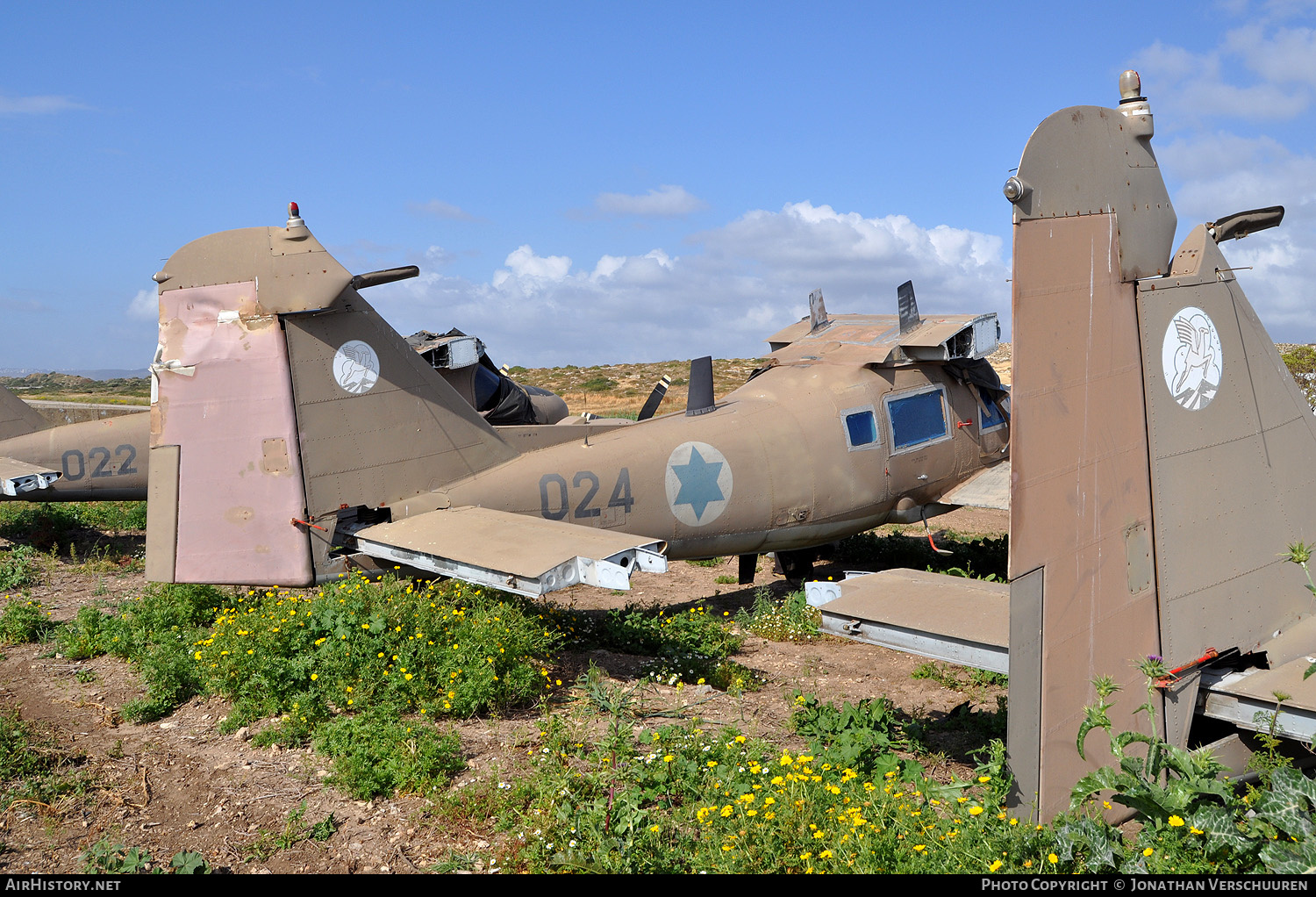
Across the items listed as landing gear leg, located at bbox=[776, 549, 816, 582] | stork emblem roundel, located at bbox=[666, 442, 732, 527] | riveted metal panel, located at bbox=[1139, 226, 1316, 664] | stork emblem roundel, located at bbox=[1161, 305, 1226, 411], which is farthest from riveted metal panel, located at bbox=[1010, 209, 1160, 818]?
landing gear leg, located at bbox=[776, 549, 816, 582]

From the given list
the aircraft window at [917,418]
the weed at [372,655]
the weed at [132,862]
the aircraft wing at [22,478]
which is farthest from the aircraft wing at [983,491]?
the aircraft wing at [22,478]

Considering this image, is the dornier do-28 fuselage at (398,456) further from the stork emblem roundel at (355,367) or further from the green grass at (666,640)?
the green grass at (666,640)

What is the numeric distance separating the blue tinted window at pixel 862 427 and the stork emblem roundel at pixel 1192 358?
15.5 feet

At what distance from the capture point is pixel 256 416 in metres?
7.69

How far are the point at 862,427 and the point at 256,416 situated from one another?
6265mm

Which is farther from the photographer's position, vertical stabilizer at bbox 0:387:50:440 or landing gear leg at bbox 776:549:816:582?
vertical stabilizer at bbox 0:387:50:440

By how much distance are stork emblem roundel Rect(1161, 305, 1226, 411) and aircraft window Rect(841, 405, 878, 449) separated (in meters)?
4.73

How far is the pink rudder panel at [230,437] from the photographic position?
7547 millimetres

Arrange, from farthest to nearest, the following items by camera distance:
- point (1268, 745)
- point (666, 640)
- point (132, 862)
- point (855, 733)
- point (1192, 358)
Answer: point (666, 640) < point (855, 733) < point (1192, 358) < point (132, 862) < point (1268, 745)

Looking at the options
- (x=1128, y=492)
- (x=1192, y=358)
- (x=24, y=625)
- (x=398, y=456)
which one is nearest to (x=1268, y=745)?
(x=1128, y=492)

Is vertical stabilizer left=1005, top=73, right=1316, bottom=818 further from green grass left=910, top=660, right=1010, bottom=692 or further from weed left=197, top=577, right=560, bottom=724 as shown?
weed left=197, top=577, right=560, bottom=724

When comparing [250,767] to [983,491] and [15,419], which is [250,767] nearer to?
[983,491]

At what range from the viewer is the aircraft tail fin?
24.8 ft
